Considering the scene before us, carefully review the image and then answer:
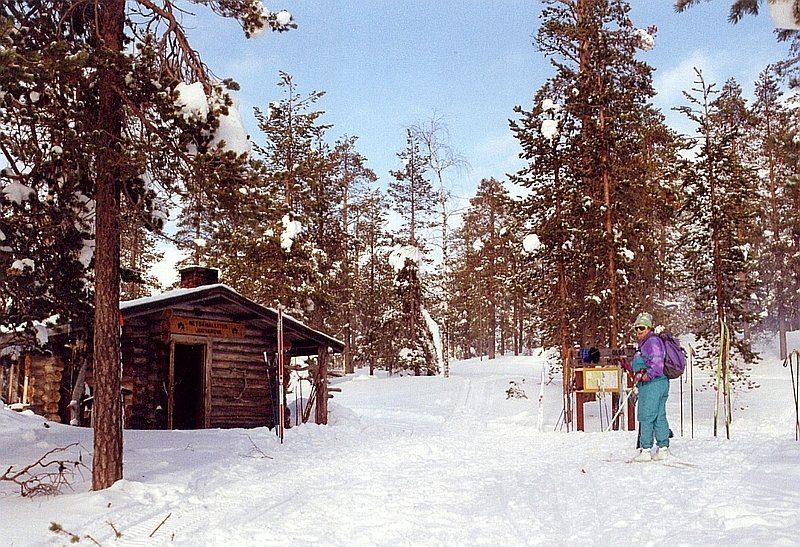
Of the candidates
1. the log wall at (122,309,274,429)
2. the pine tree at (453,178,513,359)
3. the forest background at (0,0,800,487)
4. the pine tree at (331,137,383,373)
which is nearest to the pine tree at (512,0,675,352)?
the forest background at (0,0,800,487)

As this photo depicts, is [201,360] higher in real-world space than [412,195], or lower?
lower

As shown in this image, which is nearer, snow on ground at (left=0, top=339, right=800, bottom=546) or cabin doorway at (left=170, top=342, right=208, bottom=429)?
snow on ground at (left=0, top=339, right=800, bottom=546)

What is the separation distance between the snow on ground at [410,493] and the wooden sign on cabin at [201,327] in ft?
11.1

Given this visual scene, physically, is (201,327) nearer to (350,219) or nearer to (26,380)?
(26,380)

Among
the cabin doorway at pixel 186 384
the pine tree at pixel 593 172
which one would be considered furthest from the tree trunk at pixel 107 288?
the pine tree at pixel 593 172

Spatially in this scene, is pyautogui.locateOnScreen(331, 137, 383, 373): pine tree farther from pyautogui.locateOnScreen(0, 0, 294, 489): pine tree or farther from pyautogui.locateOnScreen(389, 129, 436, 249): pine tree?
pyautogui.locateOnScreen(0, 0, 294, 489): pine tree

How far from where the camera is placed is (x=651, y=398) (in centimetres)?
973

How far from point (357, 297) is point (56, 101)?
37.0 meters

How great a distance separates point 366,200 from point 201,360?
25574 mm

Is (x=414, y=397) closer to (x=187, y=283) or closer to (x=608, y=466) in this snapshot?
(x=187, y=283)

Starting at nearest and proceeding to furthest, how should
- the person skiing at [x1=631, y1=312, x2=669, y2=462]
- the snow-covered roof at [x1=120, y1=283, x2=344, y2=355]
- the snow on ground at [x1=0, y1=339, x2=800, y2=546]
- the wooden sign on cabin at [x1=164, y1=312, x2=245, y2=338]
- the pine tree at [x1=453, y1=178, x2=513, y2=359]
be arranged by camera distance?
1. the snow on ground at [x1=0, y1=339, x2=800, y2=546]
2. the person skiing at [x1=631, y1=312, x2=669, y2=462]
3. the snow-covered roof at [x1=120, y1=283, x2=344, y2=355]
4. the wooden sign on cabin at [x1=164, y1=312, x2=245, y2=338]
5. the pine tree at [x1=453, y1=178, x2=513, y2=359]

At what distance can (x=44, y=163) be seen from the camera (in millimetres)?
9820

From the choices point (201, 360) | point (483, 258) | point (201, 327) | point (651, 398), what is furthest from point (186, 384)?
point (483, 258)

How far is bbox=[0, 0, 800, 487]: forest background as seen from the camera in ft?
28.7
